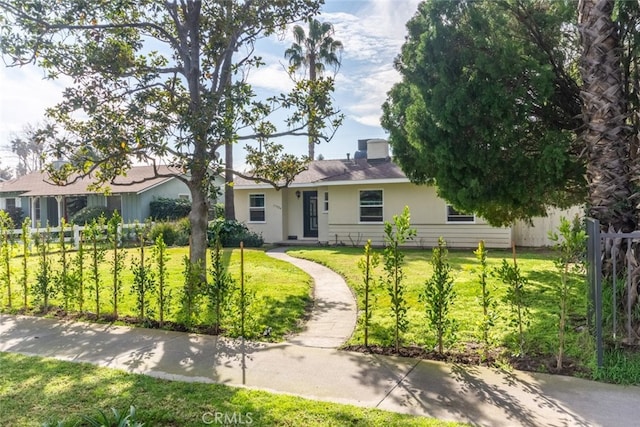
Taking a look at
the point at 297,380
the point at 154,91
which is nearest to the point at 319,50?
the point at 154,91

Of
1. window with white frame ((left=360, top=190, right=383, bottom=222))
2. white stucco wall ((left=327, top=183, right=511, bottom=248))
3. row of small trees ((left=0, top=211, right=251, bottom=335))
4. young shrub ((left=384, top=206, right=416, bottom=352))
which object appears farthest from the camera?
window with white frame ((left=360, top=190, right=383, bottom=222))

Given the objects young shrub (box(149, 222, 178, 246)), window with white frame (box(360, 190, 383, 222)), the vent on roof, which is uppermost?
the vent on roof

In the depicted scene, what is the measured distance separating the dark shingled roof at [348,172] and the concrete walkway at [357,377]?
438 inches

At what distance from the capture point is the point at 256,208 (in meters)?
20.2

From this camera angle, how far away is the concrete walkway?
11.6 ft

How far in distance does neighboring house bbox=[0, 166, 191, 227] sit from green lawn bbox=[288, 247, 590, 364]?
14800 mm

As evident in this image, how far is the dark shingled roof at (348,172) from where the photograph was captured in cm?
1717

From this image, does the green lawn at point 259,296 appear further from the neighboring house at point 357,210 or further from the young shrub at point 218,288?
the neighboring house at point 357,210

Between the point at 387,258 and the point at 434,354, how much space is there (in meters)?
1.23

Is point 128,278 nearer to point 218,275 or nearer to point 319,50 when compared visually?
point 218,275

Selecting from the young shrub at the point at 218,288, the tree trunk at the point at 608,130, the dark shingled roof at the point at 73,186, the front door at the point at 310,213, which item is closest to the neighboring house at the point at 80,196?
the dark shingled roof at the point at 73,186

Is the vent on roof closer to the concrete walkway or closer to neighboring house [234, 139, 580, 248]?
neighboring house [234, 139, 580, 248]

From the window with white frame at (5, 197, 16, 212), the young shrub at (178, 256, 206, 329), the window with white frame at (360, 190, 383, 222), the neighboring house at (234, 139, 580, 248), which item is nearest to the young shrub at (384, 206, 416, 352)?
the young shrub at (178, 256, 206, 329)

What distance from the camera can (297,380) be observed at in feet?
14.0
